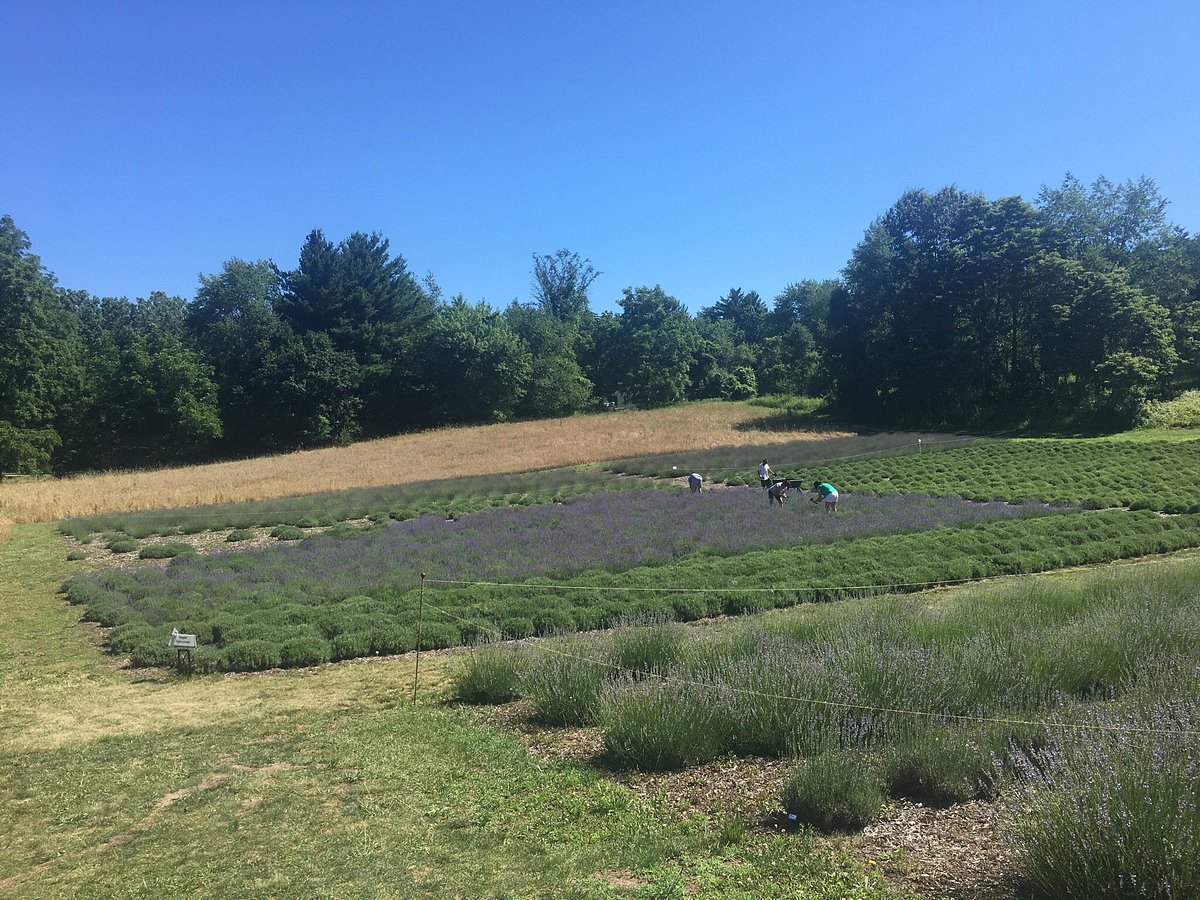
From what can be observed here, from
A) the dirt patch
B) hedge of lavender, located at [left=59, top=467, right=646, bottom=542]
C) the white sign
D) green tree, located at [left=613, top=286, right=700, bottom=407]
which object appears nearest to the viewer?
the white sign

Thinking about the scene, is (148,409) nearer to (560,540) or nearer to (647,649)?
(560,540)

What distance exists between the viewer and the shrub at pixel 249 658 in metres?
11.6

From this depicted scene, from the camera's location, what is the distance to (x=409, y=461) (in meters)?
48.1

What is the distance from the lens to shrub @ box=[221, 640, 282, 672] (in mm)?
11641

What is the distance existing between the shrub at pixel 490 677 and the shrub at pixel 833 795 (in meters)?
4.23

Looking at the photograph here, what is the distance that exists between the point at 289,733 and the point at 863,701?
19.9 ft

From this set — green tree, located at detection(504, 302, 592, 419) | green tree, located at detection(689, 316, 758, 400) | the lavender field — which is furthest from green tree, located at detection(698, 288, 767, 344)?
the lavender field

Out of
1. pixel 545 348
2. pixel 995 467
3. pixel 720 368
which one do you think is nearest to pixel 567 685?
pixel 995 467

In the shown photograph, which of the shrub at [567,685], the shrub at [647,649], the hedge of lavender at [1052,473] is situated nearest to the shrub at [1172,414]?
the hedge of lavender at [1052,473]

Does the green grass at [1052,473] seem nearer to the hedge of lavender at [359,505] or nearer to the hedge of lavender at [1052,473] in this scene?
the hedge of lavender at [1052,473]

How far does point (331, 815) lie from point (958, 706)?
5.44 meters

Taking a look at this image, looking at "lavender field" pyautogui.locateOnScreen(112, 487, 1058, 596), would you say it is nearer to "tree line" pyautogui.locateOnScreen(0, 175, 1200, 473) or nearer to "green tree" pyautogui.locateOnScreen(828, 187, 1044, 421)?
"tree line" pyautogui.locateOnScreen(0, 175, 1200, 473)

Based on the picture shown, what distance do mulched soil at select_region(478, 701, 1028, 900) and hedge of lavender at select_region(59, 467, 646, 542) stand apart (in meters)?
20.6

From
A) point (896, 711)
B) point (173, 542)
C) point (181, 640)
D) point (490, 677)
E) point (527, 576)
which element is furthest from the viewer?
point (173, 542)
